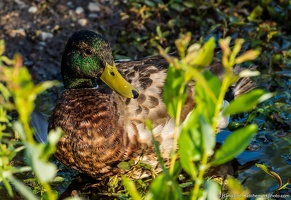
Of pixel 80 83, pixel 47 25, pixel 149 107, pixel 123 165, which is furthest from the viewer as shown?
pixel 47 25

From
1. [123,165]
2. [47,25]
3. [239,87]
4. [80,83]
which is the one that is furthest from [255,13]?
[123,165]

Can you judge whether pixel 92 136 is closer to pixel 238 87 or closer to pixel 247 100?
pixel 238 87

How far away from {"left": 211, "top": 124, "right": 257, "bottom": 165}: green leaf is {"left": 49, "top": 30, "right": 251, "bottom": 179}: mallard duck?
2.28 m

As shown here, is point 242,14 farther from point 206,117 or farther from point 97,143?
point 206,117

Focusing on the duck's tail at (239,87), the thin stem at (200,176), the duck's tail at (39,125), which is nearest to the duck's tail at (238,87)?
the duck's tail at (239,87)

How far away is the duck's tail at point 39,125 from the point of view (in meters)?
4.77

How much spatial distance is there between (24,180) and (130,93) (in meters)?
0.95

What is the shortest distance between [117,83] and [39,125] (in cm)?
104

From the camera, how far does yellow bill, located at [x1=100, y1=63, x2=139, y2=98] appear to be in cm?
407

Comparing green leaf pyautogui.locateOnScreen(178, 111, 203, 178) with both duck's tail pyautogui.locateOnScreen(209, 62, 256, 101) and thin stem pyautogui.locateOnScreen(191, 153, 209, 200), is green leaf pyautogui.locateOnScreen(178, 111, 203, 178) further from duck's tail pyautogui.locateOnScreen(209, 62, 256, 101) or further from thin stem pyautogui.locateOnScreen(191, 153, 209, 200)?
duck's tail pyautogui.locateOnScreen(209, 62, 256, 101)

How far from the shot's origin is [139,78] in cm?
443

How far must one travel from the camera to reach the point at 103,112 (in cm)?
408

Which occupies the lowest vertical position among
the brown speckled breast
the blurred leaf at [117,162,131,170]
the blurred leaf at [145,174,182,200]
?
the blurred leaf at [117,162,131,170]

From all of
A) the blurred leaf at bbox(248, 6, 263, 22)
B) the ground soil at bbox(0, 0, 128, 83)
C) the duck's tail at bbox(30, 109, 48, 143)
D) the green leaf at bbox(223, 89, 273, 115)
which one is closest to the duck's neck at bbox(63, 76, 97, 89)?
the duck's tail at bbox(30, 109, 48, 143)
